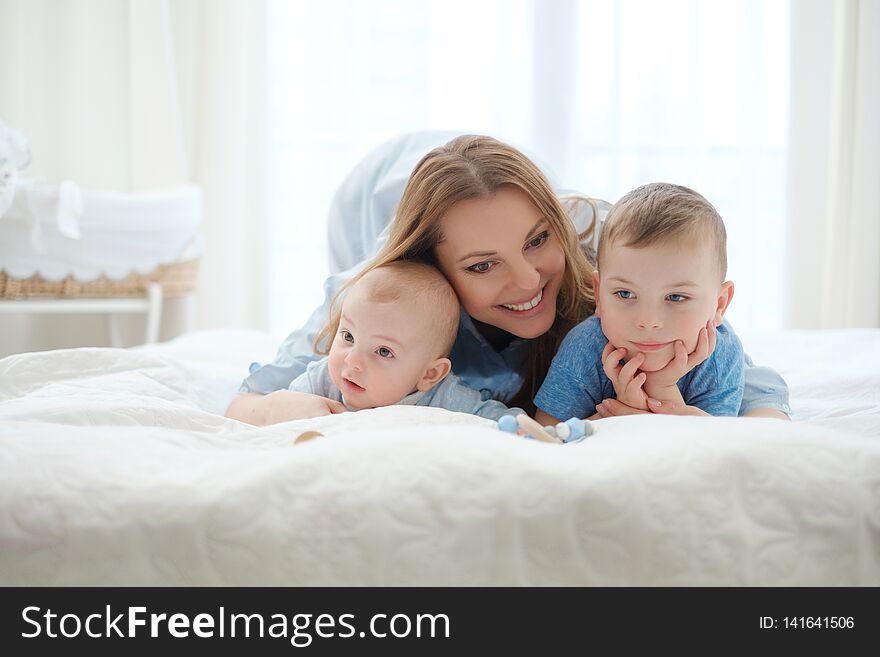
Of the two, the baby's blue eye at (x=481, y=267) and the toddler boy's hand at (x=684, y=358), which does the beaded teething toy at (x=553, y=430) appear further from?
the baby's blue eye at (x=481, y=267)

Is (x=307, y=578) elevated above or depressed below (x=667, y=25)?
below

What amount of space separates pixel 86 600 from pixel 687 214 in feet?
2.66

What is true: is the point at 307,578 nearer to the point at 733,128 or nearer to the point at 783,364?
the point at 783,364

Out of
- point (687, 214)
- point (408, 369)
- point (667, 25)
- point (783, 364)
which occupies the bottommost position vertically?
point (783, 364)

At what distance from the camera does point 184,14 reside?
3.32 metres

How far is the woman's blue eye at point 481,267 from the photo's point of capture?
126 centimetres

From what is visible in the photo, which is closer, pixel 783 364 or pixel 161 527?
pixel 161 527

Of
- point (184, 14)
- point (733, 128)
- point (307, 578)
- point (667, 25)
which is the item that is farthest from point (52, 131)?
point (307, 578)

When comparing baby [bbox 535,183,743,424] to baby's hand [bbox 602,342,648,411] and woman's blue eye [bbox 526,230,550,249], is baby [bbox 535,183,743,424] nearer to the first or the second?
baby's hand [bbox 602,342,648,411]

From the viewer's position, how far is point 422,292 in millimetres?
1223

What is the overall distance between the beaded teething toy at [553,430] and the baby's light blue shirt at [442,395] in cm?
22

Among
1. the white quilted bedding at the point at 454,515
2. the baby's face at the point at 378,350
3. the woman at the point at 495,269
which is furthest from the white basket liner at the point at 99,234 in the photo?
the white quilted bedding at the point at 454,515

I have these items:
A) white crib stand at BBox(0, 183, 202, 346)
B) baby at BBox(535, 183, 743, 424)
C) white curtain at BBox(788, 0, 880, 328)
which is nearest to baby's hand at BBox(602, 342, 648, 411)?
baby at BBox(535, 183, 743, 424)

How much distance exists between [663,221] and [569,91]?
8.13ft
